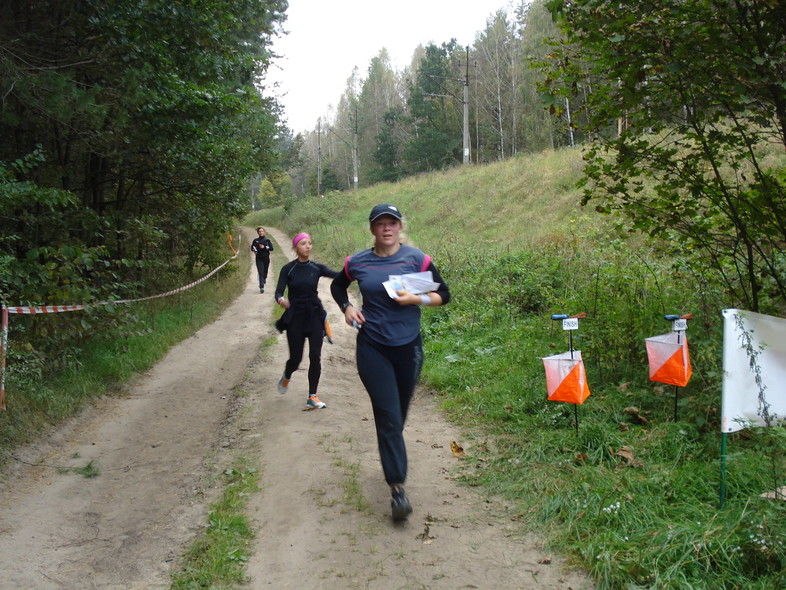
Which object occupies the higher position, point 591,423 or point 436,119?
point 436,119

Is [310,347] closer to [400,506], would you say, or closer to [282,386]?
[282,386]

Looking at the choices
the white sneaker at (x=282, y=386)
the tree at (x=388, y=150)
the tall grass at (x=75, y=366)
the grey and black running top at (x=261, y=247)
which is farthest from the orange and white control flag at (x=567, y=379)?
the tree at (x=388, y=150)

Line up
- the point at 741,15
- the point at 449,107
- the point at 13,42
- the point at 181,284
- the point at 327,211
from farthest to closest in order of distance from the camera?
the point at 449,107 → the point at 327,211 → the point at 181,284 → the point at 13,42 → the point at 741,15

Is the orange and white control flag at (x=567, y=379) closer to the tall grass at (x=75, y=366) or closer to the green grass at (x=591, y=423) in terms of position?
the green grass at (x=591, y=423)

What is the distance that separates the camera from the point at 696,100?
15.5ft

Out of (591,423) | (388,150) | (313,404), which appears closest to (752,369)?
(591,423)

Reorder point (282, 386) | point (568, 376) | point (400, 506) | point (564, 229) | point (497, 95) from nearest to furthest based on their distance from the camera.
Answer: point (400, 506) < point (568, 376) < point (282, 386) < point (564, 229) < point (497, 95)

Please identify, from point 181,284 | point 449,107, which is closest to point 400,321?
point 181,284

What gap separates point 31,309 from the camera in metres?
6.41

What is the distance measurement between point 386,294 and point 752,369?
7.83 ft

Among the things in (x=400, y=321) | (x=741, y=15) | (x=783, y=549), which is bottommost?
(x=783, y=549)

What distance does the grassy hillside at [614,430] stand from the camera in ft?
10.8

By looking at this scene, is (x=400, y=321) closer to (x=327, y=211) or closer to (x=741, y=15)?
(x=741, y=15)

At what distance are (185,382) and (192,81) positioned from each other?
4460 mm
